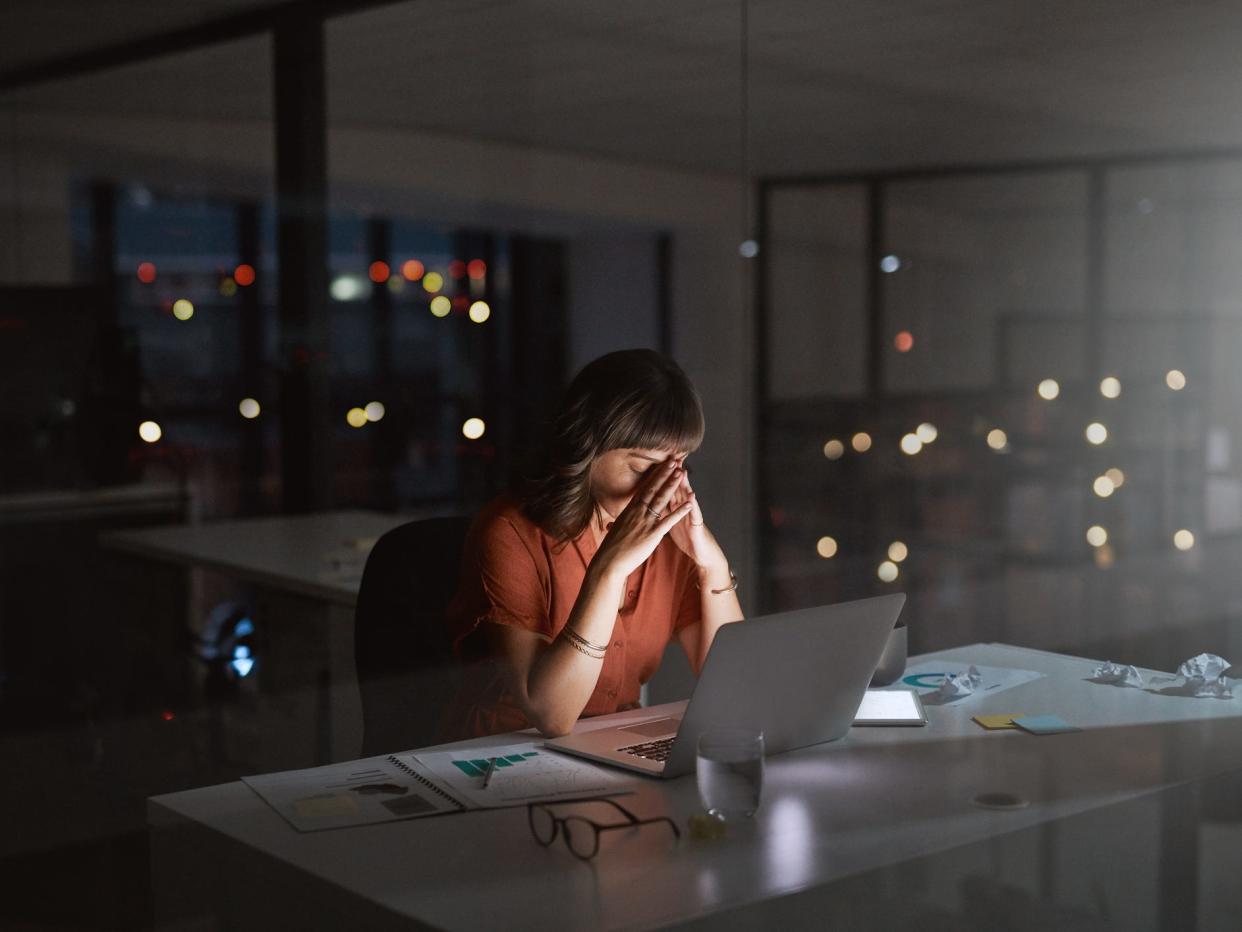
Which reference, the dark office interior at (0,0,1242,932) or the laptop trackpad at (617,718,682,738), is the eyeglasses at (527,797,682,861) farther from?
the dark office interior at (0,0,1242,932)

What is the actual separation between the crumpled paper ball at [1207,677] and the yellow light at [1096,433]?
2768mm

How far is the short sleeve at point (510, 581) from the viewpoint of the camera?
6.35ft

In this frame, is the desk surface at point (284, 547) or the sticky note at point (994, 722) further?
the desk surface at point (284, 547)

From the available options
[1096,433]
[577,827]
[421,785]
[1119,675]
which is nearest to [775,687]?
[577,827]

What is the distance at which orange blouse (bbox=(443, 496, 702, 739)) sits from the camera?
194 centimetres

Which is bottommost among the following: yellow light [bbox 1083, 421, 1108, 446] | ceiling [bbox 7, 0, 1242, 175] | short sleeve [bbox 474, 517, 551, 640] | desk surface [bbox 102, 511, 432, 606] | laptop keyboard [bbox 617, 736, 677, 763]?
laptop keyboard [bbox 617, 736, 677, 763]

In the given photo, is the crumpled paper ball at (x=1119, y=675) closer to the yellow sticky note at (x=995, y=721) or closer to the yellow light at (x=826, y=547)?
the yellow sticky note at (x=995, y=721)

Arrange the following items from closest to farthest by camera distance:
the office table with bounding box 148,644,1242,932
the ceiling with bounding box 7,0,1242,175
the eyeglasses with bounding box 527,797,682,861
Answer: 1. the office table with bounding box 148,644,1242,932
2. the eyeglasses with bounding box 527,797,682,861
3. the ceiling with bounding box 7,0,1242,175

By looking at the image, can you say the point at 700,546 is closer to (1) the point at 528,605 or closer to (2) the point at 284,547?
(1) the point at 528,605

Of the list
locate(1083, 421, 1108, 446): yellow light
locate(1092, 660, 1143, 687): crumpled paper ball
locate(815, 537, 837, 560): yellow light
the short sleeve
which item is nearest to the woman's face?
the short sleeve

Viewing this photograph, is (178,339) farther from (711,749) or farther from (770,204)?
(711,749)

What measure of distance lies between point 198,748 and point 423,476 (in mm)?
1063

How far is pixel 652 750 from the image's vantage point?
167 centimetres

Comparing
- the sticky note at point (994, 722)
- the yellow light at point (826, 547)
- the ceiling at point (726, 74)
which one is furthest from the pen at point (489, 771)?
the yellow light at point (826, 547)
